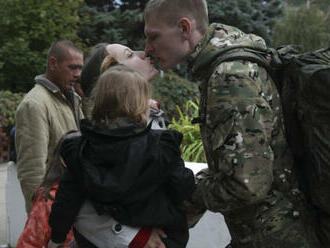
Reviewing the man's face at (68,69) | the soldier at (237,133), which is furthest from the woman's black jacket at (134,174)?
the man's face at (68,69)

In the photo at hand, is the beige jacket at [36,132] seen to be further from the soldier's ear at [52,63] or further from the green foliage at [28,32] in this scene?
the green foliage at [28,32]

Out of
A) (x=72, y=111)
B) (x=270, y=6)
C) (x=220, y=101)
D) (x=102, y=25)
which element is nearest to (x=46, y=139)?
(x=72, y=111)

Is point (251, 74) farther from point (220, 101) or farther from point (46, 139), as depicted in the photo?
point (46, 139)

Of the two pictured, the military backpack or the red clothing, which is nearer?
the military backpack

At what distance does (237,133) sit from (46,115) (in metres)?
2.23

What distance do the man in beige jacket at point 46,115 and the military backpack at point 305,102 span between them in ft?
6.75

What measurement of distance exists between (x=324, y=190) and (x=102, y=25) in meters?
18.2

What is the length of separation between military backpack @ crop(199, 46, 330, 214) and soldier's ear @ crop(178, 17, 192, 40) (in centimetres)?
22

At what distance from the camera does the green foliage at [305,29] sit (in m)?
26.1

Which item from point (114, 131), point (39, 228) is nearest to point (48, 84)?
point (39, 228)

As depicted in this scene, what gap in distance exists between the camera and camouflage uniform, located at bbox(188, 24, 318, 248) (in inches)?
70.8

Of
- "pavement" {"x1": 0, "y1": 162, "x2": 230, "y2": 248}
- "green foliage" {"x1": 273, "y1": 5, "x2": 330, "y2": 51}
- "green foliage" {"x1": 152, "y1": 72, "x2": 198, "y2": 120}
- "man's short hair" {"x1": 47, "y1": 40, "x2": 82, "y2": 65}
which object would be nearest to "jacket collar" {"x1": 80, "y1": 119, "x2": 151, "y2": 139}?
"man's short hair" {"x1": 47, "y1": 40, "x2": 82, "y2": 65}

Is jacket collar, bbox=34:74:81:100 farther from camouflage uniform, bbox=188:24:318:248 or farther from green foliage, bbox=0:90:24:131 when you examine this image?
green foliage, bbox=0:90:24:131

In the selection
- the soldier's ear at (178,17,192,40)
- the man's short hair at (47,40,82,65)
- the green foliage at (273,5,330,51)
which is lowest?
→ the green foliage at (273,5,330,51)
